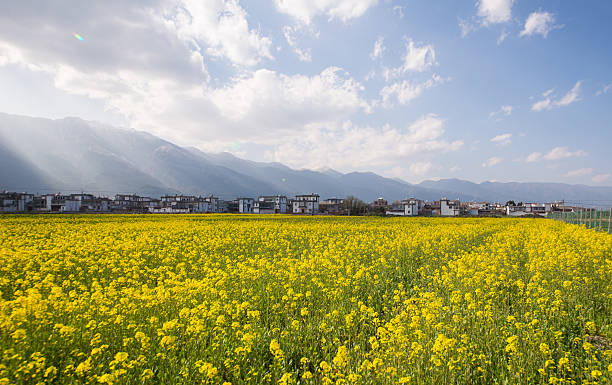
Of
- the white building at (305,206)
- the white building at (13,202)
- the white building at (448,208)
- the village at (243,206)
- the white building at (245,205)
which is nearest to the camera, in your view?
the white building at (13,202)

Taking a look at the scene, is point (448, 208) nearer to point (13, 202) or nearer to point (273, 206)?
point (273, 206)

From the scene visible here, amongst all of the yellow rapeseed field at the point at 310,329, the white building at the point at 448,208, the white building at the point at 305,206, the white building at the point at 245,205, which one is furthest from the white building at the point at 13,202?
the white building at the point at 448,208

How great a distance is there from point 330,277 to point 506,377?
4.35m

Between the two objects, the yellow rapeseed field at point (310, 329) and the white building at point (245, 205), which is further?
the white building at point (245, 205)

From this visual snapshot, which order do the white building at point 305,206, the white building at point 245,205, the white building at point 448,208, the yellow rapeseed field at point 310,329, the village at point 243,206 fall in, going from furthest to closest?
the white building at point 245,205
the white building at point 448,208
the white building at point 305,206
the village at point 243,206
the yellow rapeseed field at point 310,329

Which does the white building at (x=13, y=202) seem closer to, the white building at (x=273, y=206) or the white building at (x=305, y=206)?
the white building at (x=273, y=206)

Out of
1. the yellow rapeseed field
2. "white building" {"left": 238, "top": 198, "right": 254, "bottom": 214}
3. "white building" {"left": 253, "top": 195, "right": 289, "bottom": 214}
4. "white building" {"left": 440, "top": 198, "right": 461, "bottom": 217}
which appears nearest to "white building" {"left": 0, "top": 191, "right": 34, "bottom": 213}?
"white building" {"left": 238, "top": 198, "right": 254, "bottom": 214}

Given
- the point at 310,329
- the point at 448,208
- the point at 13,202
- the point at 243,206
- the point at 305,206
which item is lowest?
the point at 243,206

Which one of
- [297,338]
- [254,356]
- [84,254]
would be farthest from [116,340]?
[84,254]

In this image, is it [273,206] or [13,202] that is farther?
[273,206]

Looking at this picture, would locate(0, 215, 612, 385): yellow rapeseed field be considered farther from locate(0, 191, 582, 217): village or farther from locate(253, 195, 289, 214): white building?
locate(253, 195, 289, 214): white building

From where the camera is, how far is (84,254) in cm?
1056

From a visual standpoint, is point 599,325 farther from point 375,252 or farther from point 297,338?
point 375,252

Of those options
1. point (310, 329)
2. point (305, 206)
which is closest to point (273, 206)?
point (305, 206)
